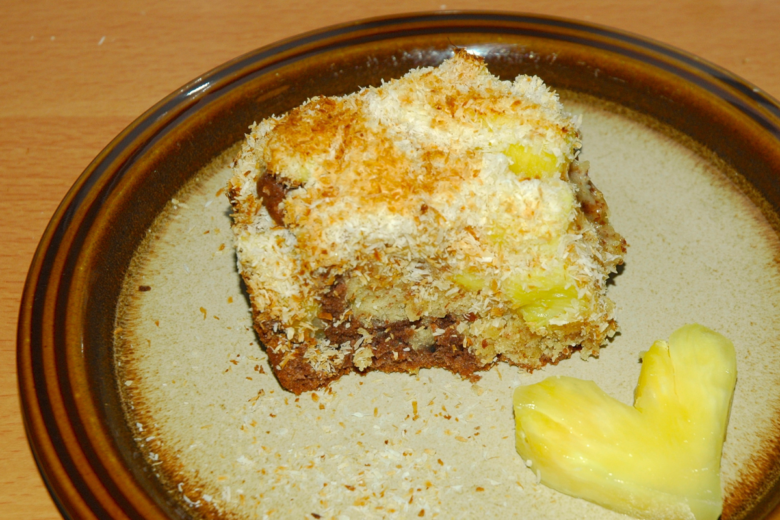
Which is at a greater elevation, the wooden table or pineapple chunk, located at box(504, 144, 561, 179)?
the wooden table

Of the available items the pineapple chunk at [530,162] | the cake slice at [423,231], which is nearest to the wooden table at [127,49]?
the cake slice at [423,231]

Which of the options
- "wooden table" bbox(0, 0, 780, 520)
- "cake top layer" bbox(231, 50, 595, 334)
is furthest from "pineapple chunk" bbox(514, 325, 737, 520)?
"wooden table" bbox(0, 0, 780, 520)

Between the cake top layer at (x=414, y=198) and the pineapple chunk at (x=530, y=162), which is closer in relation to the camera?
the cake top layer at (x=414, y=198)

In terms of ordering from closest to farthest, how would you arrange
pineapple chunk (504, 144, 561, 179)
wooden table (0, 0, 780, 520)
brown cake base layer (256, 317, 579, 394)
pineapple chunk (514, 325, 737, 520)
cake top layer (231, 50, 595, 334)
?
pineapple chunk (514, 325, 737, 520) → cake top layer (231, 50, 595, 334) → pineapple chunk (504, 144, 561, 179) → brown cake base layer (256, 317, 579, 394) → wooden table (0, 0, 780, 520)

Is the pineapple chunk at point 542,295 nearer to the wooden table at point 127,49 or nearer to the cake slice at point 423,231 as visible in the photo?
the cake slice at point 423,231

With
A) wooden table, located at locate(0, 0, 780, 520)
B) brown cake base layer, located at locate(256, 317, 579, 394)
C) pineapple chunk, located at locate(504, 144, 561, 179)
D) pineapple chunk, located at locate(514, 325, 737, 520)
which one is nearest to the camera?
pineapple chunk, located at locate(514, 325, 737, 520)

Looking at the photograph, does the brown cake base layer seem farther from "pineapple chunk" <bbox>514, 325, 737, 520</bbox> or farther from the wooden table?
the wooden table

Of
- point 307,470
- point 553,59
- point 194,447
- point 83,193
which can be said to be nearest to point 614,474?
point 307,470
